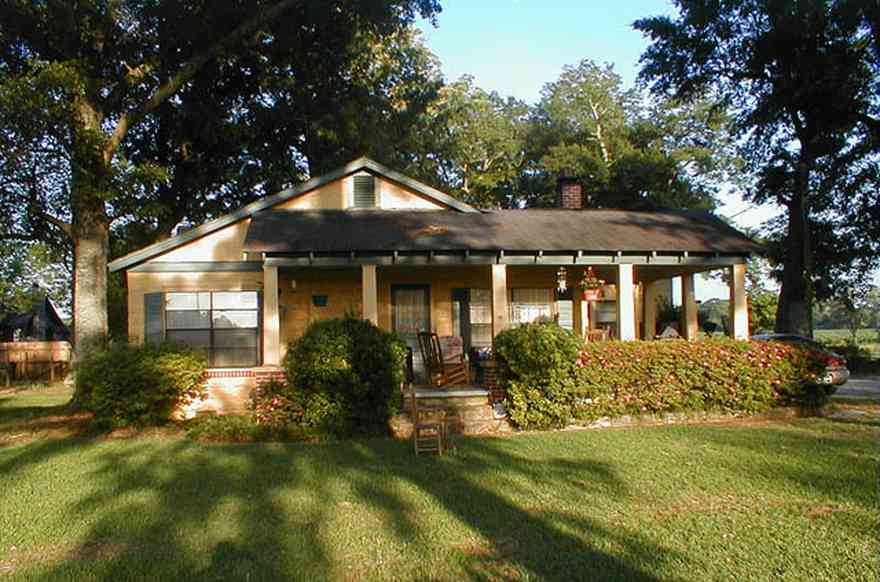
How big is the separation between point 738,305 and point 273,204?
36.7 ft

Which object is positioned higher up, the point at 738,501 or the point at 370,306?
the point at 370,306

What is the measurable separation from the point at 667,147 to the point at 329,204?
100 feet

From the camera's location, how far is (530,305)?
56.8 ft

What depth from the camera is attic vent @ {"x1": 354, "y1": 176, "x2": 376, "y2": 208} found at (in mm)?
16766

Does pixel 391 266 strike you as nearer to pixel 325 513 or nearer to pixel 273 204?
pixel 273 204

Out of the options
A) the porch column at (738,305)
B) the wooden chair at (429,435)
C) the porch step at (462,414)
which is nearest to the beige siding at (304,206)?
the porch step at (462,414)

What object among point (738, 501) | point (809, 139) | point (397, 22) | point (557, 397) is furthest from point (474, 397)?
point (809, 139)

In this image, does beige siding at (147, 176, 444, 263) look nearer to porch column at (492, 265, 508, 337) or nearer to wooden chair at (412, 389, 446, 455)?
porch column at (492, 265, 508, 337)

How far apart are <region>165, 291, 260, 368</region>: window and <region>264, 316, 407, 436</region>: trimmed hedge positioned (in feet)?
16.6

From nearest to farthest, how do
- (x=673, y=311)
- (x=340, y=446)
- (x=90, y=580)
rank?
(x=90, y=580) < (x=340, y=446) < (x=673, y=311)

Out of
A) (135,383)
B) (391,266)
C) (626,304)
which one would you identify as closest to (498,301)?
(391,266)

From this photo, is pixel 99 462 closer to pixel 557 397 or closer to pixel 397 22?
pixel 557 397

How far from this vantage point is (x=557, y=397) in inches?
439

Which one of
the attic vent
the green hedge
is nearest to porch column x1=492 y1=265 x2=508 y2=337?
the green hedge
